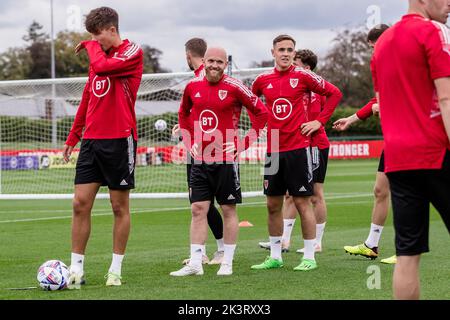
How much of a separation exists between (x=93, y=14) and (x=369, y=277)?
3.51m

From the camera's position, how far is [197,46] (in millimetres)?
10078

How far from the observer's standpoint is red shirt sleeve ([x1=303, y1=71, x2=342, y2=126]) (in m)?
9.44

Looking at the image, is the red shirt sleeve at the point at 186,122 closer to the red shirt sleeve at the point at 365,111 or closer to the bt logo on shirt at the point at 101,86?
the bt logo on shirt at the point at 101,86

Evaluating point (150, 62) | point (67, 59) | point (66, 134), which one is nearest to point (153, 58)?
point (150, 62)

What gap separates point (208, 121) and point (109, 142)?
53.7 inches

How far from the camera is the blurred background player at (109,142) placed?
799cm

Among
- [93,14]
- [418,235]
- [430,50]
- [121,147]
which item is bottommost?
[418,235]

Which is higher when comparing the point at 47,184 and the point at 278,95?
the point at 278,95

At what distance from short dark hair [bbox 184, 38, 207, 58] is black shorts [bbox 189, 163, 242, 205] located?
64.2 inches

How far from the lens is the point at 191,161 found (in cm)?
964

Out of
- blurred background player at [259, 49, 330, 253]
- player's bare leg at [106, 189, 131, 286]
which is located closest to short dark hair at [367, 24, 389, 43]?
blurred background player at [259, 49, 330, 253]

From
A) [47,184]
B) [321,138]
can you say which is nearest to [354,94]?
[47,184]

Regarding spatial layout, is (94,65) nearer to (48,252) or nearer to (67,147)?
(67,147)

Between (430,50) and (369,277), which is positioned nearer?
(430,50)
